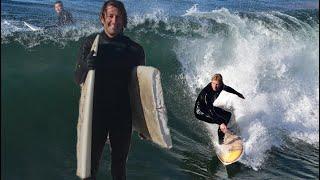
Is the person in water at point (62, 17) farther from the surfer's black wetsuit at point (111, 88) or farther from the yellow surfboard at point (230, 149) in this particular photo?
the surfer's black wetsuit at point (111, 88)

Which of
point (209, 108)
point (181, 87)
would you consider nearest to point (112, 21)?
point (209, 108)

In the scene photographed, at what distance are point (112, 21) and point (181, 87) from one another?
6.29 m

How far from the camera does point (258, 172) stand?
7.40 meters

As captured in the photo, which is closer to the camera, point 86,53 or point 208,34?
point 86,53

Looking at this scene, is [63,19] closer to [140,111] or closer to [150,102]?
[140,111]

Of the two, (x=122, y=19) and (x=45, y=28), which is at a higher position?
(x=122, y=19)

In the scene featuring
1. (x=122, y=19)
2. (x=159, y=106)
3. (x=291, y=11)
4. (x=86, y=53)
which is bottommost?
(x=291, y=11)

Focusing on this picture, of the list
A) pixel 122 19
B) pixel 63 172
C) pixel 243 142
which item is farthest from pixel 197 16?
pixel 122 19

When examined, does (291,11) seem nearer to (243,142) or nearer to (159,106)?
(243,142)

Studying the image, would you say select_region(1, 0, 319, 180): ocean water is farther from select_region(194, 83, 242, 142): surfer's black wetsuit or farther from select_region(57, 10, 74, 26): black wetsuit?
select_region(194, 83, 242, 142): surfer's black wetsuit

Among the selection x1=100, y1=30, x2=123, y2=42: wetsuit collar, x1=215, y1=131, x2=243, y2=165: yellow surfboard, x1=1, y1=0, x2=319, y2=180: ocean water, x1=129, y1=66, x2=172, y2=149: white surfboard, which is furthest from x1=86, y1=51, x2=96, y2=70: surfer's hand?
x1=215, y1=131, x2=243, y2=165: yellow surfboard

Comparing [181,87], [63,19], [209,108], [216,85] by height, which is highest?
[216,85]

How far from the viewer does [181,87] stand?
10859mm

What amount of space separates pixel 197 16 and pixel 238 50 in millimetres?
3829
